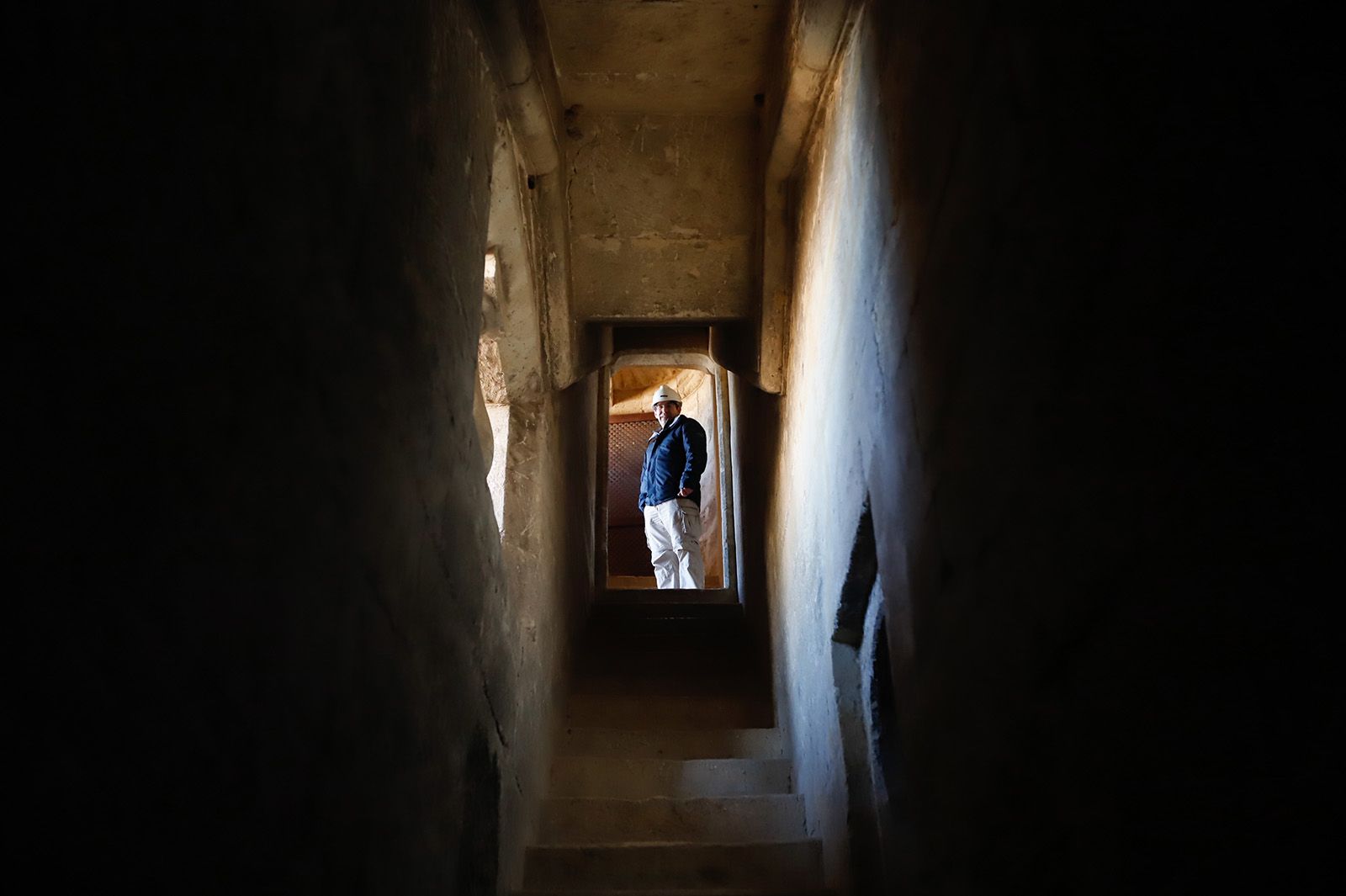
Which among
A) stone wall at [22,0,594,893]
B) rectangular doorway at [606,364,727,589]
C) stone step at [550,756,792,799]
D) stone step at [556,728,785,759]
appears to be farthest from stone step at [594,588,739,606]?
stone wall at [22,0,594,893]

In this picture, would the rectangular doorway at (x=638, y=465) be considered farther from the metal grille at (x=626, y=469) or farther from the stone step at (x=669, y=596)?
the stone step at (x=669, y=596)

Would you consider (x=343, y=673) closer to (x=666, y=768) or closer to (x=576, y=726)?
(x=666, y=768)

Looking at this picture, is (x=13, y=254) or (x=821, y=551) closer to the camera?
(x=13, y=254)

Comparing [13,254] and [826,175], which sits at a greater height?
[826,175]

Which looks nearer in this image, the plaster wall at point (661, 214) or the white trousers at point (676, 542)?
the plaster wall at point (661, 214)

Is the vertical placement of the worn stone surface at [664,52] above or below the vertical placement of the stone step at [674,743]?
above

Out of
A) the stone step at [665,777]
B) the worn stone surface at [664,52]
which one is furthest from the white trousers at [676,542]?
the worn stone surface at [664,52]

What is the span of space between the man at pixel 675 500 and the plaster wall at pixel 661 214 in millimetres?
3355

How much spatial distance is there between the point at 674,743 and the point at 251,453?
4028 mm

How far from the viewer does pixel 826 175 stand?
345 centimetres

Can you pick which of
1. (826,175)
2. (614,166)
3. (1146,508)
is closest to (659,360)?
(614,166)

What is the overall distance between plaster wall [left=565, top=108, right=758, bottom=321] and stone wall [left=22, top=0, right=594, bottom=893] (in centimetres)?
180

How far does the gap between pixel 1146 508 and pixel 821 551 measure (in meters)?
2.35

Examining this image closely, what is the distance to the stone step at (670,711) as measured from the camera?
5.39 m
